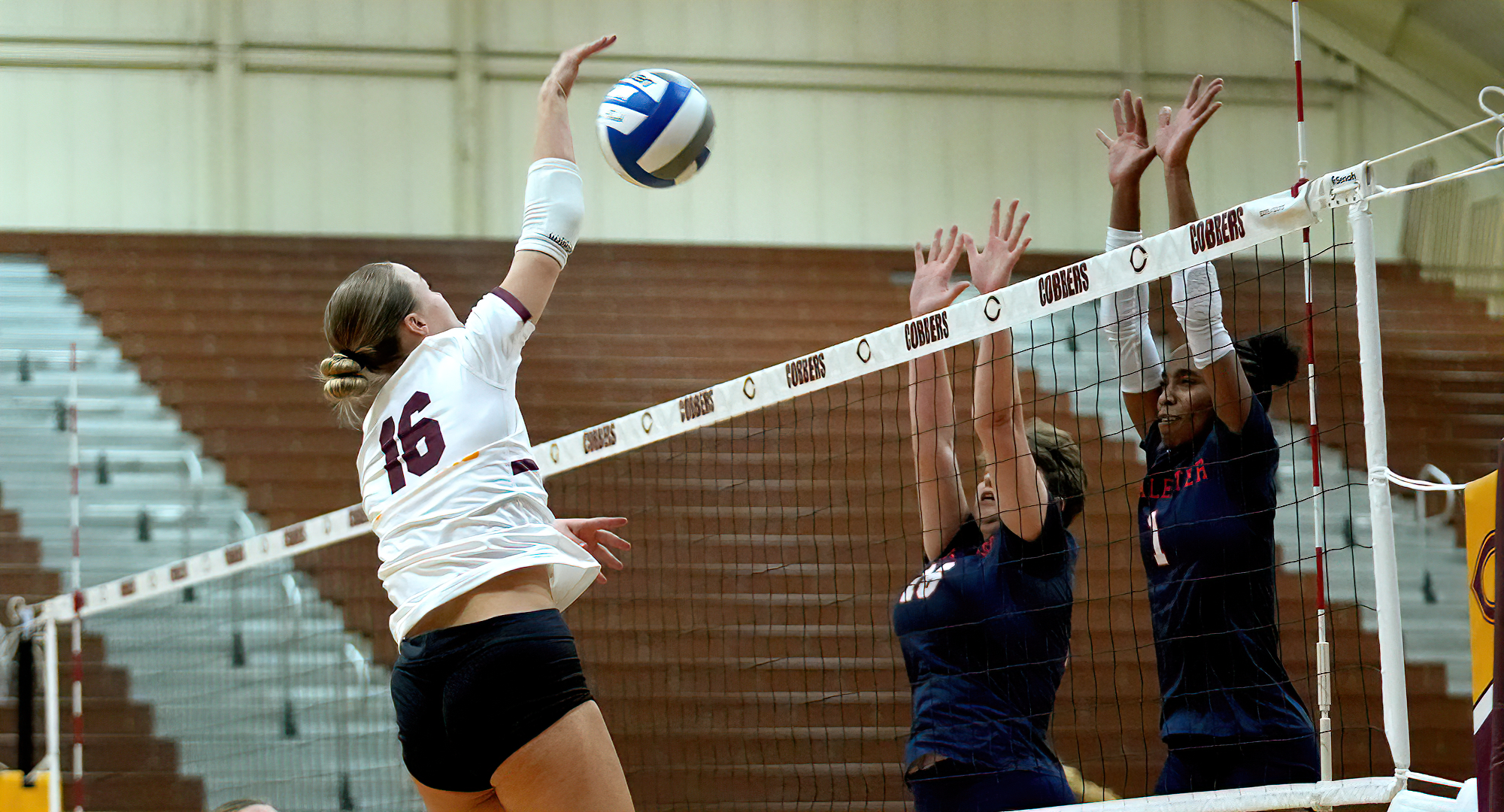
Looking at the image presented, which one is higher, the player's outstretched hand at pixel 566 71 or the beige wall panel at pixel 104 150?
the beige wall panel at pixel 104 150

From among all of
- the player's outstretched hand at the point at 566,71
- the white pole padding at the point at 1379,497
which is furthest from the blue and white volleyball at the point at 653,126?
the white pole padding at the point at 1379,497

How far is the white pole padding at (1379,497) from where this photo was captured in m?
2.99

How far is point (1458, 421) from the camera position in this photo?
11664mm

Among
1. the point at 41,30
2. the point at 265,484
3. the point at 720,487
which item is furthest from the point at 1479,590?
the point at 41,30

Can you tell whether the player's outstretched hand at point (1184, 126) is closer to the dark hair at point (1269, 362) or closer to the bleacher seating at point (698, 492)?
the dark hair at point (1269, 362)

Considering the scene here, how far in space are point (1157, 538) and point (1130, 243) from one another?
2.84ft

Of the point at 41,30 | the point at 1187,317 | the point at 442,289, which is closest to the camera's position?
the point at 1187,317

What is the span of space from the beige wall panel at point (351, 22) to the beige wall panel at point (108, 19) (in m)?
0.53

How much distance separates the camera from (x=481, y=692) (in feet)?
7.77

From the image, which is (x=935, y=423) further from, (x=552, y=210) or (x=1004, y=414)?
(x=552, y=210)

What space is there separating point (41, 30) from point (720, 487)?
8.62 meters

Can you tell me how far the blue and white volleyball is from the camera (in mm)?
3652

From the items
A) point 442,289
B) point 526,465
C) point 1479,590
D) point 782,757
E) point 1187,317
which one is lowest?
point 782,757

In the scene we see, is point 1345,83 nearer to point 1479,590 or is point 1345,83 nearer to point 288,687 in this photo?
point 288,687
